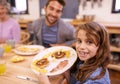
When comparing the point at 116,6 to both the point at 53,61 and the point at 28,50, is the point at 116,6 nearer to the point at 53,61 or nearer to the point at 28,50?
the point at 28,50

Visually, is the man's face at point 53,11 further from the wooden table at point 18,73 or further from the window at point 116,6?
the window at point 116,6

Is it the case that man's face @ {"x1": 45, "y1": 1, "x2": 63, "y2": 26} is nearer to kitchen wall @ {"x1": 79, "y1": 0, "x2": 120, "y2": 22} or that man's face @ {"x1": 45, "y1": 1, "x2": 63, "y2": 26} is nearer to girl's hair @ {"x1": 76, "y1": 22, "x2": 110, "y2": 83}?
girl's hair @ {"x1": 76, "y1": 22, "x2": 110, "y2": 83}

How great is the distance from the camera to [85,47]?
1.06 meters

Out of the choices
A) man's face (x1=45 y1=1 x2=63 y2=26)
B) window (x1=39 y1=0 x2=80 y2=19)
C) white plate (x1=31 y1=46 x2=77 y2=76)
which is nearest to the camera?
white plate (x1=31 y1=46 x2=77 y2=76)

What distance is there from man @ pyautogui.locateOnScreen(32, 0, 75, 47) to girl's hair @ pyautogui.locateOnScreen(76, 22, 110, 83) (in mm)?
837

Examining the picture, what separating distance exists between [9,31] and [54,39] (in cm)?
63

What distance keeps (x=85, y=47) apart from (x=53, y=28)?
982mm

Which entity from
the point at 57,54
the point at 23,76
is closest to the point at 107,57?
the point at 57,54

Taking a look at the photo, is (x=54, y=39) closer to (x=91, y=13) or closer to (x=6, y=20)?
(x=6, y=20)

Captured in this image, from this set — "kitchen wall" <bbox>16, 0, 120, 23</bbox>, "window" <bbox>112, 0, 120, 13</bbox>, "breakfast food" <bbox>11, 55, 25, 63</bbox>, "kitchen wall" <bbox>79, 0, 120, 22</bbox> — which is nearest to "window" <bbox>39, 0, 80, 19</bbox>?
"kitchen wall" <bbox>16, 0, 120, 23</bbox>

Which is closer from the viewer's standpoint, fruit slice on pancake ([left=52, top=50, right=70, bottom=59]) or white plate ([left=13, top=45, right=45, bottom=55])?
fruit slice on pancake ([left=52, top=50, right=70, bottom=59])

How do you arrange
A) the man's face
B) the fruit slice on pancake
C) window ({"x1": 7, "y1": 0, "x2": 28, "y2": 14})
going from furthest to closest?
1. window ({"x1": 7, "y1": 0, "x2": 28, "y2": 14})
2. the man's face
3. the fruit slice on pancake

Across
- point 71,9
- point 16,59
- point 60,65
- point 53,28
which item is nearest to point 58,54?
point 60,65

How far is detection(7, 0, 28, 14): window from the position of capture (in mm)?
4027
